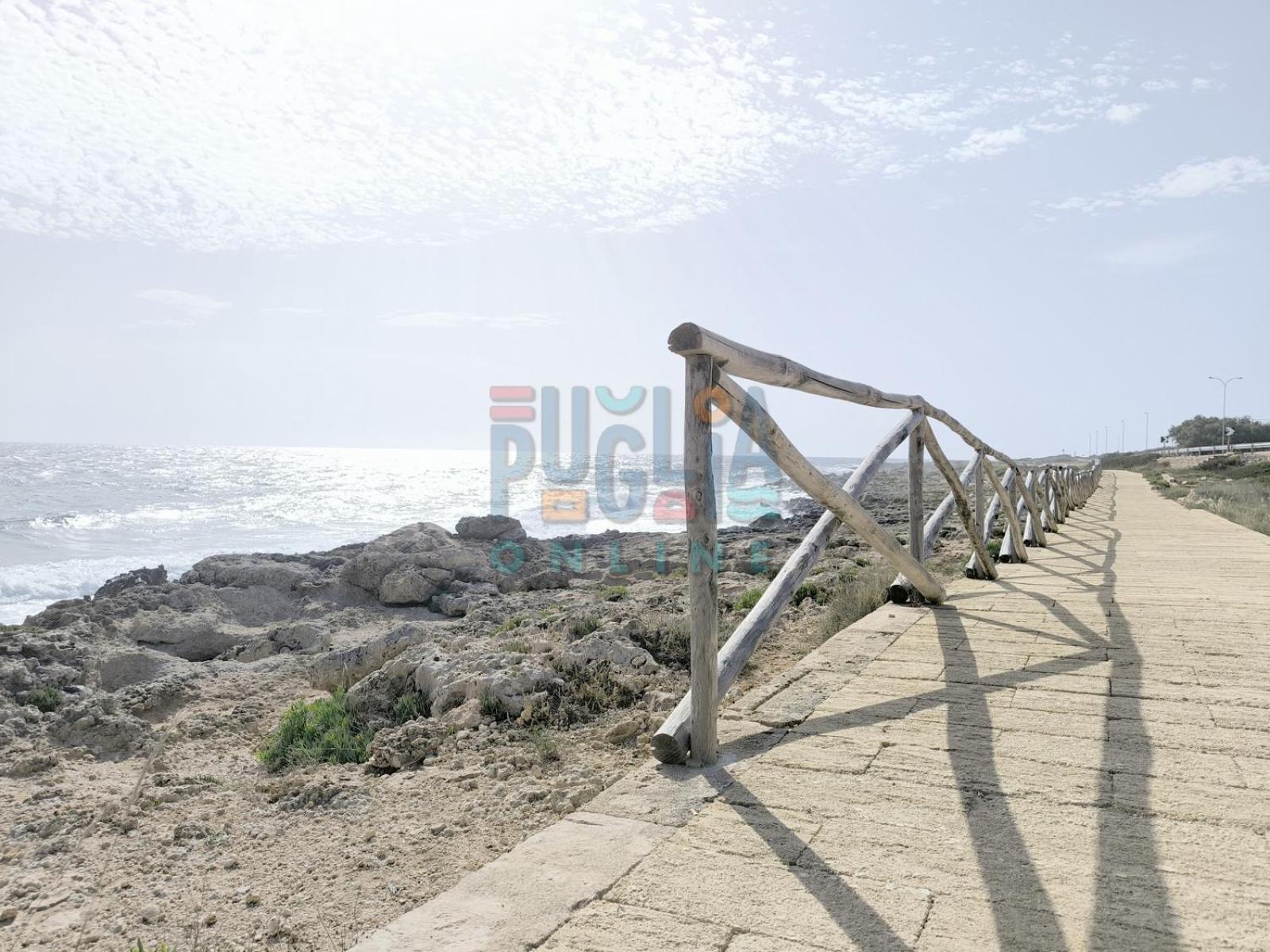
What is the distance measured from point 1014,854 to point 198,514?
132 ft

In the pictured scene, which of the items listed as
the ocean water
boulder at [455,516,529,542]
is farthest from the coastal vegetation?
boulder at [455,516,529,542]

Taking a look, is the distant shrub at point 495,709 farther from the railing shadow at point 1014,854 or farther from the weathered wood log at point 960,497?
the weathered wood log at point 960,497

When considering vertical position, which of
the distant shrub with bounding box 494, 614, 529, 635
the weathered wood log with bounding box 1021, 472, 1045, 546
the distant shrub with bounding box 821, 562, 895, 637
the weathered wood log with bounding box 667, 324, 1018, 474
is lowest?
the distant shrub with bounding box 494, 614, 529, 635

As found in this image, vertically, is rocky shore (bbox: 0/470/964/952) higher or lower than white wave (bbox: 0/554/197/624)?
higher

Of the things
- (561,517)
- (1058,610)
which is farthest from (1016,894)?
(561,517)

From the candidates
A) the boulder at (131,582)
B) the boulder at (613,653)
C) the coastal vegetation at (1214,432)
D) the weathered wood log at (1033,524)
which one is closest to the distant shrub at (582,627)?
the boulder at (613,653)

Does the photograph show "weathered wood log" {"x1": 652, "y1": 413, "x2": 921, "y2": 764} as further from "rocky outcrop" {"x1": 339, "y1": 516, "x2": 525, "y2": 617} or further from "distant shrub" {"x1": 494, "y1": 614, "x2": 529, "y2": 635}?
"rocky outcrop" {"x1": 339, "y1": 516, "x2": 525, "y2": 617}

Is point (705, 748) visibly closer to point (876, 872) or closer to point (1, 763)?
point (876, 872)

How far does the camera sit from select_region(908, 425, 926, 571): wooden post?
5.66m

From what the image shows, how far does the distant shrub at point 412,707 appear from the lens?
4.70 metres

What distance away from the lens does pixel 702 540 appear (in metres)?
2.66

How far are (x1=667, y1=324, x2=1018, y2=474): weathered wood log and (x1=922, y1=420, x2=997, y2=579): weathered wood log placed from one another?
2.43 ft

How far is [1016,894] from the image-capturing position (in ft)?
6.12

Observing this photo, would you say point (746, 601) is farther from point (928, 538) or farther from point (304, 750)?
point (304, 750)
